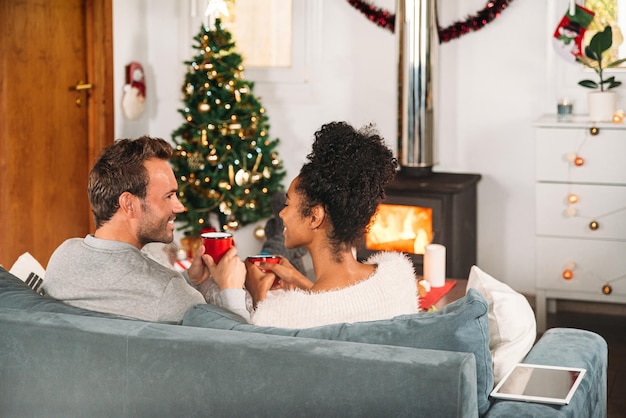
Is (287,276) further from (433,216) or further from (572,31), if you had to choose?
(572,31)

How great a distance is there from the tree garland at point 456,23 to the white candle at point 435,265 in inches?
71.9

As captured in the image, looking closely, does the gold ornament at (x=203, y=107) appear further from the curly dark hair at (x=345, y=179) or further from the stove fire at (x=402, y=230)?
the curly dark hair at (x=345, y=179)

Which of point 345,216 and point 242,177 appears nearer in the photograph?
point 345,216

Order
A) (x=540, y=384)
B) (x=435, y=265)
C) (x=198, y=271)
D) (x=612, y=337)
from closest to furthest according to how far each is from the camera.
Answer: (x=540, y=384) → (x=198, y=271) → (x=435, y=265) → (x=612, y=337)

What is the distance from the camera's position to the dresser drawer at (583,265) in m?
5.04

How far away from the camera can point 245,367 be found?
6.95 feet

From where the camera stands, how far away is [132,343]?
2.23m

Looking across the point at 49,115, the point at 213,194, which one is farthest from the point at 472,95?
the point at 49,115

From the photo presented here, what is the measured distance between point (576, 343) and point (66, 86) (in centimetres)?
387

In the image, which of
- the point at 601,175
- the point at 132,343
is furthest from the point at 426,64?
the point at 132,343

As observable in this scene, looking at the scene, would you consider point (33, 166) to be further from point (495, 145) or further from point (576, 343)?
point (576, 343)

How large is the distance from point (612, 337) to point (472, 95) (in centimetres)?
154

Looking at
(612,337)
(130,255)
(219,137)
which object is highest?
(219,137)

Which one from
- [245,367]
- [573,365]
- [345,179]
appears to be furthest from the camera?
[345,179]
